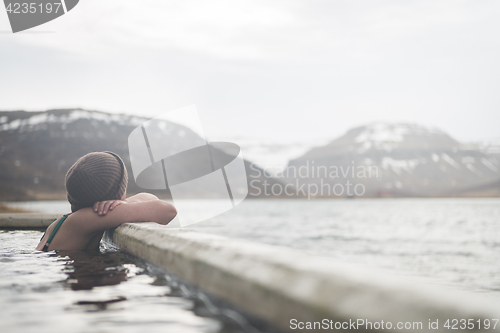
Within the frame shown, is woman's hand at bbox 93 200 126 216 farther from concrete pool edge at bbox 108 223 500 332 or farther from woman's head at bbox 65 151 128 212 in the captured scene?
concrete pool edge at bbox 108 223 500 332

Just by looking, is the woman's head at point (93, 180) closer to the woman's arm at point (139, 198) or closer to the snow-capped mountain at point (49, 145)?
the woman's arm at point (139, 198)

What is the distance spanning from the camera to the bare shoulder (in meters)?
3.04

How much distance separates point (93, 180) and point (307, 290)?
2.48 m

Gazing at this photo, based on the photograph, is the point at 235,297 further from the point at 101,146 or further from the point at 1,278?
the point at 101,146

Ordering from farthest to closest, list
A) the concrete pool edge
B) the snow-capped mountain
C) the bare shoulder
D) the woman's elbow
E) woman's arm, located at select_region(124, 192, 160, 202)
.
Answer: the snow-capped mountain → woman's arm, located at select_region(124, 192, 160, 202) → the woman's elbow → the bare shoulder → the concrete pool edge

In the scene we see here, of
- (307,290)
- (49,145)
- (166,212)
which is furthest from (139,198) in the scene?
(49,145)

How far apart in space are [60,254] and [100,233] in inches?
16.3

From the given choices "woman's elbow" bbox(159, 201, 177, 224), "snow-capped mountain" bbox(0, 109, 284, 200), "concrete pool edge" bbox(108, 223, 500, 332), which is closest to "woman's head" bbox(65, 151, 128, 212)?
"woman's elbow" bbox(159, 201, 177, 224)

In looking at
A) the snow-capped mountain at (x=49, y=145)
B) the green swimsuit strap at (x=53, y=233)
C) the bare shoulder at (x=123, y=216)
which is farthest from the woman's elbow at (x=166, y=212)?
the snow-capped mountain at (x=49, y=145)

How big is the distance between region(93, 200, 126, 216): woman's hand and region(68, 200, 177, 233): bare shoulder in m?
0.03

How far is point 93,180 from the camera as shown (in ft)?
10.1

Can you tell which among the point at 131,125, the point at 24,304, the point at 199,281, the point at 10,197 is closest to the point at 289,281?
the point at 199,281

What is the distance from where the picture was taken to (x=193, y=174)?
522cm

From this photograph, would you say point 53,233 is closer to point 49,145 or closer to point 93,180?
point 93,180
